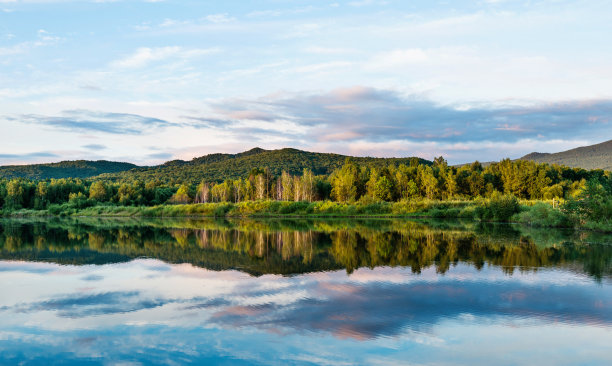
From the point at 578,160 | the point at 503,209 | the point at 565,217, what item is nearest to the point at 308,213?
the point at 503,209

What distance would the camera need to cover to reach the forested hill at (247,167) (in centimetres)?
12262

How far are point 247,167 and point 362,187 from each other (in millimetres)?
64253

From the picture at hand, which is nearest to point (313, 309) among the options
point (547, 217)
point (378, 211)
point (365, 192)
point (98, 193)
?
point (547, 217)

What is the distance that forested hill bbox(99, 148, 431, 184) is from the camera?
402ft

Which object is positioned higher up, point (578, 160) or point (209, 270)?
point (578, 160)

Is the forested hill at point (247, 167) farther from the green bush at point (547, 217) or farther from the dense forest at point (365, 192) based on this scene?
the green bush at point (547, 217)

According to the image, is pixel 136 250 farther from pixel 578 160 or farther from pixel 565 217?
pixel 578 160

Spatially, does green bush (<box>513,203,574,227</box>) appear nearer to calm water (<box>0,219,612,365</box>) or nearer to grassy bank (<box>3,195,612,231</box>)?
grassy bank (<box>3,195,612,231</box>)

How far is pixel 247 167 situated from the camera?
131000 mm

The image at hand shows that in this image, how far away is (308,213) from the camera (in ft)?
211

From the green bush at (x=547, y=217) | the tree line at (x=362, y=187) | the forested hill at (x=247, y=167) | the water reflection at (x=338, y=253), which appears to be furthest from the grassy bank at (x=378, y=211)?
the forested hill at (x=247, y=167)

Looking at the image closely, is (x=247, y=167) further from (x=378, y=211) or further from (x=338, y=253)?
(x=338, y=253)

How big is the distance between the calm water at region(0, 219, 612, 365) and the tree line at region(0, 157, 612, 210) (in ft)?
152

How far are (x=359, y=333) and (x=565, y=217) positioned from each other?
102 feet
